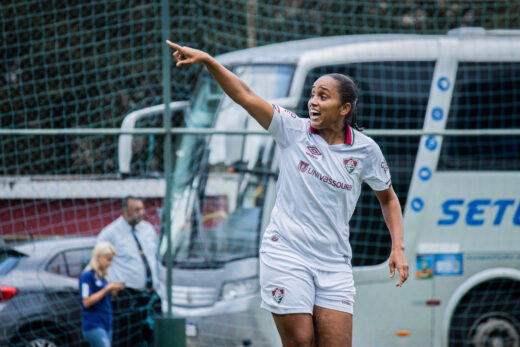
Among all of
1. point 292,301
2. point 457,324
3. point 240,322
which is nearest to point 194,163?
point 240,322

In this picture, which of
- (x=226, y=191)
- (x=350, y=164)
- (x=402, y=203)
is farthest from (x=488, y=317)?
(x=350, y=164)

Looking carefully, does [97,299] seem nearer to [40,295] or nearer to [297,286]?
[40,295]

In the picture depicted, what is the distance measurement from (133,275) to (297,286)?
367 cm

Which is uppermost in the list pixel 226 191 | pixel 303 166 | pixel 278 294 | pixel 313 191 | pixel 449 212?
pixel 303 166

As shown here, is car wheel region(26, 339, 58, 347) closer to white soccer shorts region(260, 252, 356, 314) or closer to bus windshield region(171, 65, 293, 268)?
bus windshield region(171, 65, 293, 268)

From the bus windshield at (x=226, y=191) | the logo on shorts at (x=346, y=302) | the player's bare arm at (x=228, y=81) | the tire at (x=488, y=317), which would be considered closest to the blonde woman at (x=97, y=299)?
the bus windshield at (x=226, y=191)

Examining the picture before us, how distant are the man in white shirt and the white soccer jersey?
347 centimetres

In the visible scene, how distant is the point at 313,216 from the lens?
365cm

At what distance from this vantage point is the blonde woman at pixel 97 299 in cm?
620

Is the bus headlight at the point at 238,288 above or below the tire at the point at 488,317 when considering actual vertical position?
above

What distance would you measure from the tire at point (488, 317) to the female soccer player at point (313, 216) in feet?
12.3

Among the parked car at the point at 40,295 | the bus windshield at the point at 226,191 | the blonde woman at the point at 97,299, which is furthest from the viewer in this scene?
the bus windshield at the point at 226,191

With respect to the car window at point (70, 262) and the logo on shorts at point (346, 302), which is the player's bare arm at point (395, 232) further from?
the car window at point (70, 262)

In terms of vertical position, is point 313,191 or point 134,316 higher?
point 313,191
